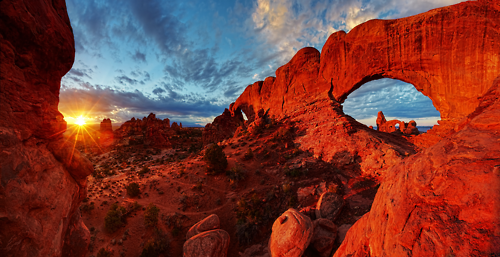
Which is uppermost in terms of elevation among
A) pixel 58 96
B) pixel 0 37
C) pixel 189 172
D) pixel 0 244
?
pixel 0 37

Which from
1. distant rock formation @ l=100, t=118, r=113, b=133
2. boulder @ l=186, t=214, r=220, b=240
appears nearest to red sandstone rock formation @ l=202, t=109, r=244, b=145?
boulder @ l=186, t=214, r=220, b=240

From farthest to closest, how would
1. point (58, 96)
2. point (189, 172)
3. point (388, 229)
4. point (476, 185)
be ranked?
point (189, 172) → point (58, 96) → point (388, 229) → point (476, 185)

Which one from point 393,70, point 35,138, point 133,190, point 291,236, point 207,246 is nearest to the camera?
point 35,138

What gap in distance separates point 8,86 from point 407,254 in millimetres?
11330

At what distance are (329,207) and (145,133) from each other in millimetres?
51382

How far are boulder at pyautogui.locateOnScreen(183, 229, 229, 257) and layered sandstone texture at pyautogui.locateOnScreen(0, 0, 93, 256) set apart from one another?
17.3 ft

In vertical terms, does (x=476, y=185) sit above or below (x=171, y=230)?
above

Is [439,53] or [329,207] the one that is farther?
[439,53]

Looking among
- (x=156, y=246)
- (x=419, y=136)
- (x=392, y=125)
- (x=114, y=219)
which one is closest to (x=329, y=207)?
(x=156, y=246)

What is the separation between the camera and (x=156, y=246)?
39.0ft

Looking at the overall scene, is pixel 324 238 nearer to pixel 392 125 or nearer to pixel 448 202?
pixel 448 202

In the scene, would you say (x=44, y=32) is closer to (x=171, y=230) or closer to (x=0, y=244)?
(x=0, y=244)

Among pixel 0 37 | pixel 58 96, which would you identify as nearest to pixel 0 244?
pixel 58 96

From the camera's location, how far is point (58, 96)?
23.4 ft
